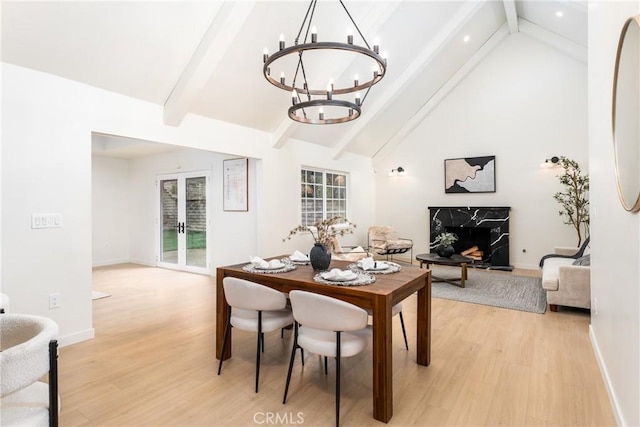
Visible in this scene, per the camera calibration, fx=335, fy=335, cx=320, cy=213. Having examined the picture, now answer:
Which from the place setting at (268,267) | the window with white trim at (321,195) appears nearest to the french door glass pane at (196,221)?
the window with white trim at (321,195)

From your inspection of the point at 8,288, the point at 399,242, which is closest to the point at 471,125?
the point at 399,242

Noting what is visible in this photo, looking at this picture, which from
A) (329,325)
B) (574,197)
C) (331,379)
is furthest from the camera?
(574,197)

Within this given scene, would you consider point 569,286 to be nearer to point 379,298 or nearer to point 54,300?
point 379,298

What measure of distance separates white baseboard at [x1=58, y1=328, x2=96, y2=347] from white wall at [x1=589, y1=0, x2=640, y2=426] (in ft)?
13.2

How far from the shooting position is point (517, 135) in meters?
6.55

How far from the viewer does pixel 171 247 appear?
6945 millimetres

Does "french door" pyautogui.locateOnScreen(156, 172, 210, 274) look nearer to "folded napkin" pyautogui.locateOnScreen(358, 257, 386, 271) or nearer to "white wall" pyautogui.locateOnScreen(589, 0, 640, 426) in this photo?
"folded napkin" pyautogui.locateOnScreen(358, 257, 386, 271)

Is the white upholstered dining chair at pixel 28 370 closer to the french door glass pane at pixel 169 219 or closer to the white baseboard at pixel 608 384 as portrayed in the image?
the white baseboard at pixel 608 384

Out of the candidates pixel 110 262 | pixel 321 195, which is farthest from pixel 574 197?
pixel 110 262

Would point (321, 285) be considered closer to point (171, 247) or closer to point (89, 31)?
point (89, 31)

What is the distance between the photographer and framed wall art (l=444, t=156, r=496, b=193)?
6.81 m

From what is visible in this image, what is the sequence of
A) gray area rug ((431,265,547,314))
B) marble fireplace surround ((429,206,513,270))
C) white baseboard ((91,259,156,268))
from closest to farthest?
gray area rug ((431,265,547,314)) → marble fireplace surround ((429,206,513,270)) → white baseboard ((91,259,156,268))

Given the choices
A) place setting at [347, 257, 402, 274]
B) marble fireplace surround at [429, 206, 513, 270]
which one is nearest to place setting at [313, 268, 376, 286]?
place setting at [347, 257, 402, 274]

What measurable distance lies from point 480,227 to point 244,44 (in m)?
5.62
